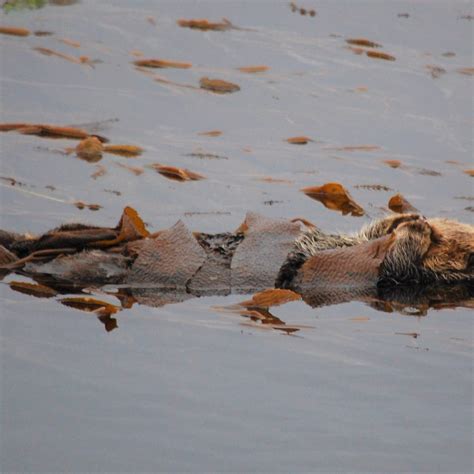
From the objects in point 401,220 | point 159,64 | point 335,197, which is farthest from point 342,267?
point 159,64

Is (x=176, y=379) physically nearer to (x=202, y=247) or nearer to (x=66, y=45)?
(x=202, y=247)

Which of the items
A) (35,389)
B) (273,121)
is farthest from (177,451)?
(273,121)

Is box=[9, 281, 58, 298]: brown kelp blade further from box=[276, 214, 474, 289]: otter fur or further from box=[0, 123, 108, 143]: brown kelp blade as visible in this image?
box=[0, 123, 108, 143]: brown kelp blade

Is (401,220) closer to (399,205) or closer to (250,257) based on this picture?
(250,257)

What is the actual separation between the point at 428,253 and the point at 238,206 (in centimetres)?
172

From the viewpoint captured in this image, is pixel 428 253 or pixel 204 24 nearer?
pixel 428 253

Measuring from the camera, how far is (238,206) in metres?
7.00

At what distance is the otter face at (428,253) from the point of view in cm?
549

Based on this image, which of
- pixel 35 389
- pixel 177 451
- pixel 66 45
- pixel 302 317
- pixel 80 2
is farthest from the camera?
pixel 80 2

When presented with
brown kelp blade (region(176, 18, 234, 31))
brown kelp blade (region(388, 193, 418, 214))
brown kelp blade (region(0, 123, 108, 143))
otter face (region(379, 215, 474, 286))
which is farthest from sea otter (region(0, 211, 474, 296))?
brown kelp blade (region(176, 18, 234, 31))

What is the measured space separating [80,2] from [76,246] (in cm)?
608

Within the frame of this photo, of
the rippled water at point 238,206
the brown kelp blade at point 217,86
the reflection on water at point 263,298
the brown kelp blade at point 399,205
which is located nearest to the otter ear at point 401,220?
the reflection on water at point 263,298

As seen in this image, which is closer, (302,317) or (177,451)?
Answer: (177,451)

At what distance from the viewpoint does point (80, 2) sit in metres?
10.9
